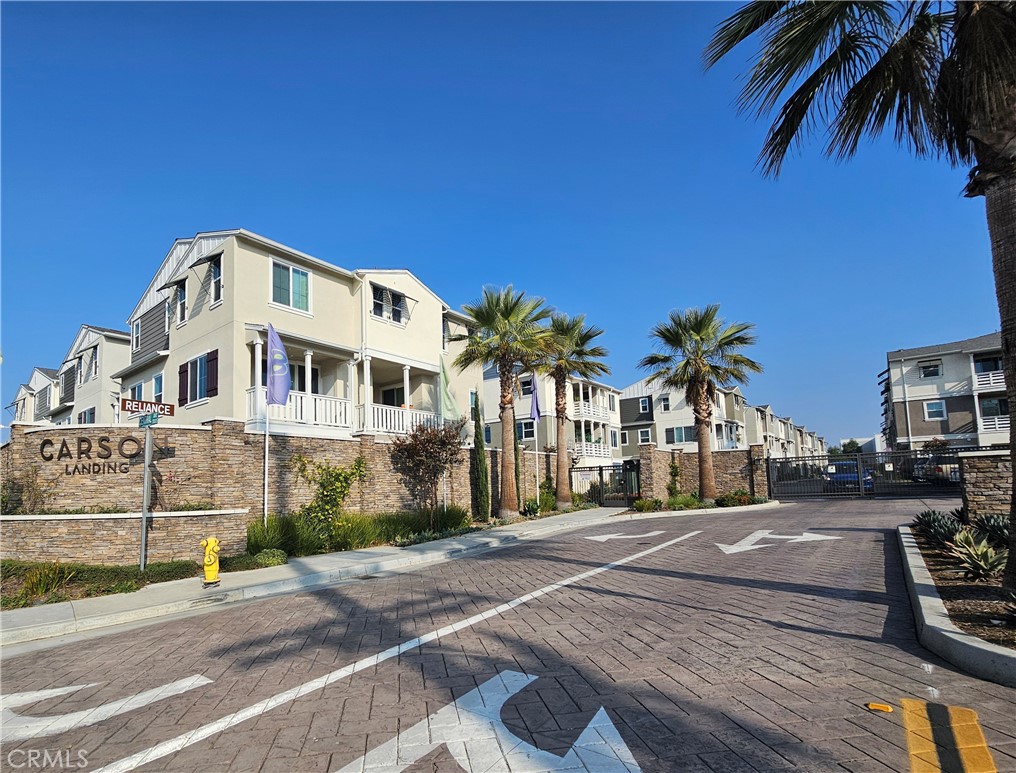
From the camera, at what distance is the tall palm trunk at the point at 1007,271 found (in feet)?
19.6

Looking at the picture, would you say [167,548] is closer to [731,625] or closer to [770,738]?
[731,625]

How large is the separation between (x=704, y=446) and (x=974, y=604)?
22079 millimetres

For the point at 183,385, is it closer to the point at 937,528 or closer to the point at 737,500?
the point at 937,528

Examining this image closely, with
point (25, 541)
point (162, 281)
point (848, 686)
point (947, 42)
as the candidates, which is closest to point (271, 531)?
point (25, 541)

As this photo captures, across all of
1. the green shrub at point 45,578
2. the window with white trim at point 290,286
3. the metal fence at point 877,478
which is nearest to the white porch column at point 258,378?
the window with white trim at point 290,286

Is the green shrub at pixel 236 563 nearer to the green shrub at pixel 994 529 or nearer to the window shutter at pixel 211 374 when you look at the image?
the window shutter at pixel 211 374

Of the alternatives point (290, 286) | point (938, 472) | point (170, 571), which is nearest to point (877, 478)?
point (938, 472)

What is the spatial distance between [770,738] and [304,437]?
47.5 feet

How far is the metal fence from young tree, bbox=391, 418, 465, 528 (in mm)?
17579

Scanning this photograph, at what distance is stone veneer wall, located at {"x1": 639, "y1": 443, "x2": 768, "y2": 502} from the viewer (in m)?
28.7

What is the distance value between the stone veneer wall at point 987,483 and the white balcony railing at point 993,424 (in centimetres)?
4198

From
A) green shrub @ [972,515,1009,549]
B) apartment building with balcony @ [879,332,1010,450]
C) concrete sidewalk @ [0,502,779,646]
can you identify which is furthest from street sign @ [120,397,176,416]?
apartment building with balcony @ [879,332,1010,450]

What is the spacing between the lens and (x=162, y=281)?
25.4 meters

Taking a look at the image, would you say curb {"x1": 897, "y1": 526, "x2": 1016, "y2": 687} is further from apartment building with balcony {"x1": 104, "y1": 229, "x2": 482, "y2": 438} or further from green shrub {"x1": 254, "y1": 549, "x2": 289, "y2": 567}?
apartment building with balcony {"x1": 104, "y1": 229, "x2": 482, "y2": 438}
